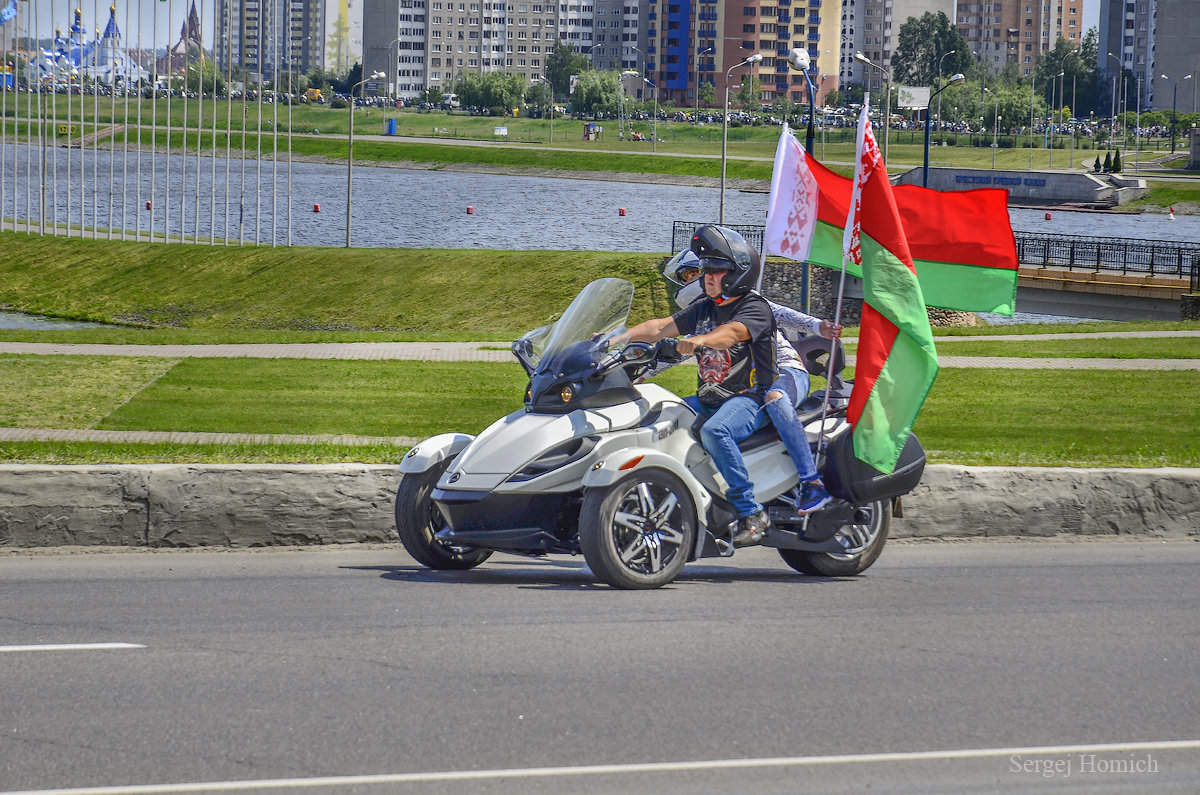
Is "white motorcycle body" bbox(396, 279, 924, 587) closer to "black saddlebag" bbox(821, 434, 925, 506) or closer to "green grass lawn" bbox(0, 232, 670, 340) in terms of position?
"black saddlebag" bbox(821, 434, 925, 506)

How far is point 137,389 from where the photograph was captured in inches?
631

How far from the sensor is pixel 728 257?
25.1 feet

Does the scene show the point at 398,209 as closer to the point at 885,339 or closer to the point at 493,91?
the point at 885,339

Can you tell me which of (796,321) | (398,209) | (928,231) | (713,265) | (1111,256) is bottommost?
(1111,256)

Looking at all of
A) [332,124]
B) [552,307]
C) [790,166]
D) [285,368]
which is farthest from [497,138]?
[790,166]

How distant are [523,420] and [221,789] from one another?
313 cm

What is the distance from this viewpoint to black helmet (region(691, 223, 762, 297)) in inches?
300

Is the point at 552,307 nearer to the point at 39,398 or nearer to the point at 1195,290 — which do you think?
the point at 1195,290

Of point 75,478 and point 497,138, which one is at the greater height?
point 497,138

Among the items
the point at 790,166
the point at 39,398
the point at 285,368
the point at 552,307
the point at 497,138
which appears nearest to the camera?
the point at 790,166

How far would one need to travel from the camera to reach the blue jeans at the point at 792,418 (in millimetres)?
7617

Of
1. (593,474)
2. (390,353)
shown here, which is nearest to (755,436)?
(593,474)

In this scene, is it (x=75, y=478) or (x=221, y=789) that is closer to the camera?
(x=221, y=789)

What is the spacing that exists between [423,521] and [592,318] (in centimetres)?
140
